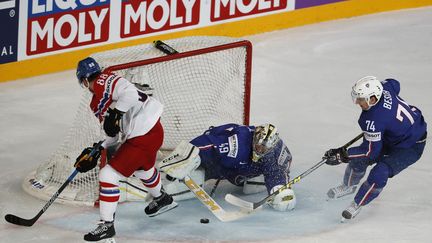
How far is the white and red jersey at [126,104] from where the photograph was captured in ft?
19.8

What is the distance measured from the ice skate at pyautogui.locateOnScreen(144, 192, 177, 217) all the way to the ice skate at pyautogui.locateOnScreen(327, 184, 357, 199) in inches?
40.7

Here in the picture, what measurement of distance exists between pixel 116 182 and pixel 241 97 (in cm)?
166

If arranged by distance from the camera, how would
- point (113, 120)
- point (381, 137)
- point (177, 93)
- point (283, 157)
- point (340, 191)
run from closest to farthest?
point (113, 120) < point (381, 137) < point (283, 157) < point (340, 191) < point (177, 93)

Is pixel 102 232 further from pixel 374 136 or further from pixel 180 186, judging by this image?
pixel 374 136

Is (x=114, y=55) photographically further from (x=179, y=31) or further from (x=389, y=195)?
(x=179, y=31)

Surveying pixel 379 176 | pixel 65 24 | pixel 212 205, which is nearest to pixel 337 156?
pixel 379 176

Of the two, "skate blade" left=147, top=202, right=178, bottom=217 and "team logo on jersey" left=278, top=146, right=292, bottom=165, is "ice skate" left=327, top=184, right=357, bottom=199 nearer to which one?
"team logo on jersey" left=278, top=146, right=292, bottom=165

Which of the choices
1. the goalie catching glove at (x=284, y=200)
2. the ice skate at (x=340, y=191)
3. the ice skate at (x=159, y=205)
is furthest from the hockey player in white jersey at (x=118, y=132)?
the ice skate at (x=340, y=191)

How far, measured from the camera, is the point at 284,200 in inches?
262

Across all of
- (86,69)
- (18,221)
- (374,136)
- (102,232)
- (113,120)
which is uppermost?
(86,69)

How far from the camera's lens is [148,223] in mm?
Result: 6500

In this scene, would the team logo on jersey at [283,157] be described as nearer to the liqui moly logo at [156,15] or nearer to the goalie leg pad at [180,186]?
the goalie leg pad at [180,186]

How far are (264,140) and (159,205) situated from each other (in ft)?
2.31

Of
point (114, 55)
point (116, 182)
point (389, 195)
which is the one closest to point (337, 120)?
point (389, 195)
